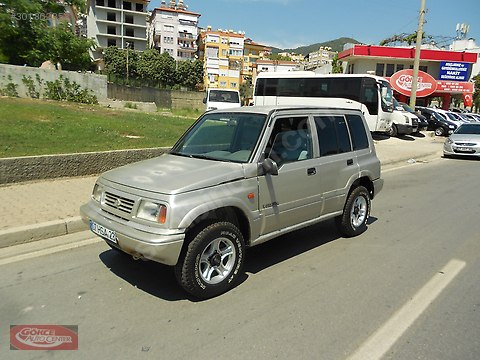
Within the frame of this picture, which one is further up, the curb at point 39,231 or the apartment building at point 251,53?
the apartment building at point 251,53

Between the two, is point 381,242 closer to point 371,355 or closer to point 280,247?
point 280,247

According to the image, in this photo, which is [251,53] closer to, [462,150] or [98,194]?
[462,150]

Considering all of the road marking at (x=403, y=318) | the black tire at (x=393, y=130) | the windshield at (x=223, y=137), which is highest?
the windshield at (x=223, y=137)

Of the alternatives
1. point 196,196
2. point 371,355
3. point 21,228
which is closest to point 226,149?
point 196,196

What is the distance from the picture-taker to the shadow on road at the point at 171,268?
3.75 m

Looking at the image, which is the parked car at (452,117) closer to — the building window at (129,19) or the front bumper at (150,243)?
the front bumper at (150,243)

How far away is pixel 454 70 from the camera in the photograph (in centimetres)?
3678

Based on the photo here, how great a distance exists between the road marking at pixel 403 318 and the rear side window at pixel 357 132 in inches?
79.7

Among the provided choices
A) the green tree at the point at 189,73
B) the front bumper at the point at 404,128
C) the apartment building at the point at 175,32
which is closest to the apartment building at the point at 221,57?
the apartment building at the point at 175,32

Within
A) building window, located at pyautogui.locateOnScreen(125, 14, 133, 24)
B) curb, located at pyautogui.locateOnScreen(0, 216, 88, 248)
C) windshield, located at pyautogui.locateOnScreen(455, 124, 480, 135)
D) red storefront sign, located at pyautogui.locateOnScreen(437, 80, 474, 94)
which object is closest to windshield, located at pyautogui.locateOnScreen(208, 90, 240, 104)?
windshield, located at pyautogui.locateOnScreen(455, 124, 480, 135)

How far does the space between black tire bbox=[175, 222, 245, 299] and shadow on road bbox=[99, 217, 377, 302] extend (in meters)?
0.22

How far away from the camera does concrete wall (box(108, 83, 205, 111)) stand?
144 feet

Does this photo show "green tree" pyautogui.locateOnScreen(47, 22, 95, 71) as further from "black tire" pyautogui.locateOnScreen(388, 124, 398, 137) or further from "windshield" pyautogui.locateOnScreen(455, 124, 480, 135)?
"windshield" pyautogui.locateOnScreen(455, 124, 480, 135)

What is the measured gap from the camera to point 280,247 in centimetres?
495
